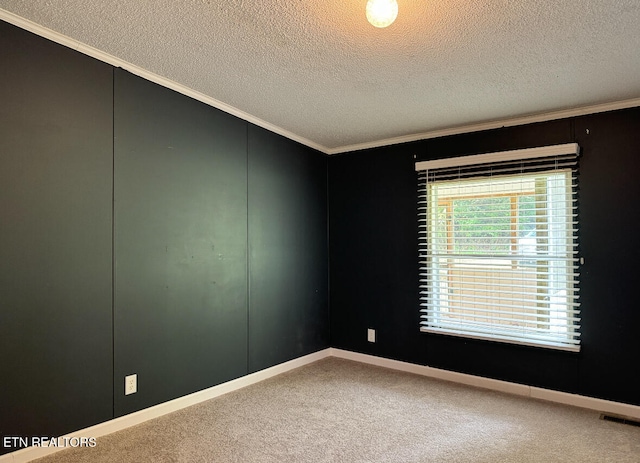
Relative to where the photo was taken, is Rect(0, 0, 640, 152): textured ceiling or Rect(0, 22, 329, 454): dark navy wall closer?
Rect(0, 0, 640, 152): textured ceiling

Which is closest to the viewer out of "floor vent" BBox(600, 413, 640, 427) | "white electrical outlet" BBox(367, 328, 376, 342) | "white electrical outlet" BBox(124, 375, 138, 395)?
"white electrical outlet" BBox(124, 375, 138, 395)

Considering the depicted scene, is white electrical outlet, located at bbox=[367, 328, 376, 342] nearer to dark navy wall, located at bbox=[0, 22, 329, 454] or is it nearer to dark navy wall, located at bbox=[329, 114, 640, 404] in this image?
dark navy wall, located at bbox=[329, 114, 640, 404]

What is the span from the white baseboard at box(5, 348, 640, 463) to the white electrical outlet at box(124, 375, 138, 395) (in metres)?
0.15

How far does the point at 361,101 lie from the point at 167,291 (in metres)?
2.05

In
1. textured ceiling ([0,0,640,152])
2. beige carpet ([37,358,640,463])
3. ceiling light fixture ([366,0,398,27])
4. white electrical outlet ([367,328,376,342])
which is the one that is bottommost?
beige carpet ([37,358,640,463])

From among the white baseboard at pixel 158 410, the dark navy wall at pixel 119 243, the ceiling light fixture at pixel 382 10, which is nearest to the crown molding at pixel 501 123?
the dark navy wall at pixel 119 243

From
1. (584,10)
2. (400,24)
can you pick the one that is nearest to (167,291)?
(400,24)

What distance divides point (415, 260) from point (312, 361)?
1.53m

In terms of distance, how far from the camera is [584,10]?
188 cm

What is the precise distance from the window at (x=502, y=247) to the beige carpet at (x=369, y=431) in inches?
24.6

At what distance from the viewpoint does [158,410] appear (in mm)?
2732

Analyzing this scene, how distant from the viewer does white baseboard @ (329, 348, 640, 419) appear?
294 cm

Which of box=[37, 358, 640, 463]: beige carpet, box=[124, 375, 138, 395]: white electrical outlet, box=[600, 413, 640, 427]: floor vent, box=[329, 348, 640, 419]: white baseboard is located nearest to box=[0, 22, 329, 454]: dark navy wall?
box=[124, 375, 138, 395]: white electrical outlet

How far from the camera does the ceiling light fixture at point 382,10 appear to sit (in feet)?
5.28
